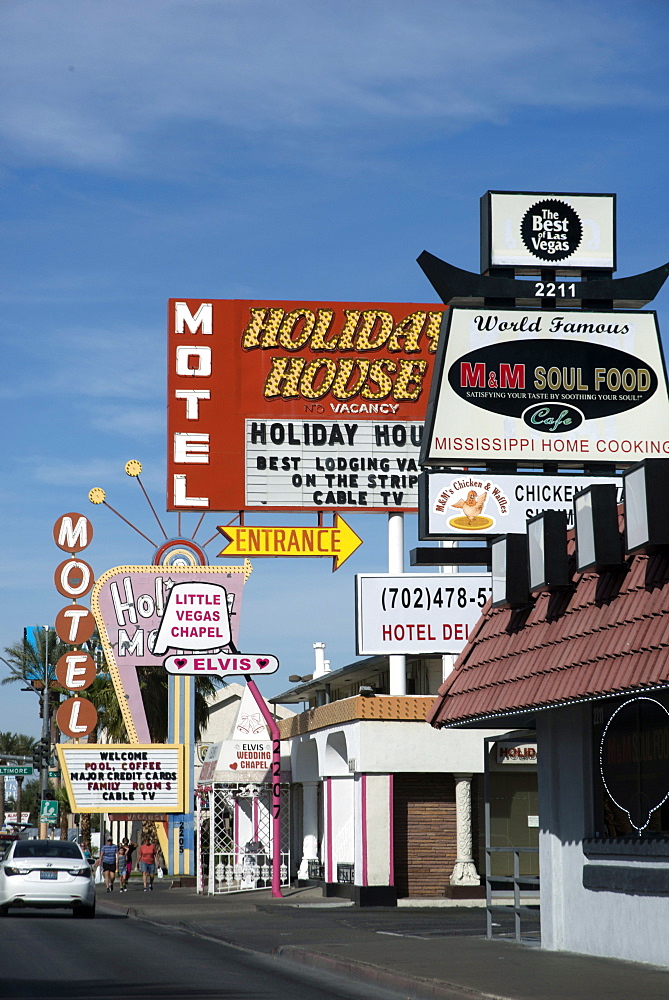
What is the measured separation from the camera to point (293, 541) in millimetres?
34844

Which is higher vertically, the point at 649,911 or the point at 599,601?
the point at 599,601

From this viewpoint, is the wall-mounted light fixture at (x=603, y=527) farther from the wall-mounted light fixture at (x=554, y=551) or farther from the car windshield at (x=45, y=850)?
the car windshield at (x=45, y=850)

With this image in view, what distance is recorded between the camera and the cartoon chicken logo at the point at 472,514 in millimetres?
20891

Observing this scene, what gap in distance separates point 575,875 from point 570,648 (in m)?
2.76

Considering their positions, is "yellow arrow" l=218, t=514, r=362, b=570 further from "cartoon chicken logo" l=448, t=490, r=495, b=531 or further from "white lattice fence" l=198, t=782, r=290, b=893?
"cartoon chicken logo" l=448, t=490, r=495, b=531

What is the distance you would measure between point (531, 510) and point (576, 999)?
1100 centimetres

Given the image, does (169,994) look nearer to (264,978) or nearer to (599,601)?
(264,978)

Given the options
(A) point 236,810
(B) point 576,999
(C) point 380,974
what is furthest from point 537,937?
(A) point 236,810

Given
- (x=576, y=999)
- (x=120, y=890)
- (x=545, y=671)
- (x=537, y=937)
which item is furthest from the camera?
(x=120, y=890)

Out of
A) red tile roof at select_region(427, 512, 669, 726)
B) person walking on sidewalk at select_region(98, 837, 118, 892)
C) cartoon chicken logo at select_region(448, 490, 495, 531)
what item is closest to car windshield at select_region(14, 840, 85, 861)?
cartoon chicken logo at select_region(448, 490, 495, 531)

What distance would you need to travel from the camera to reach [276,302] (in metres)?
36.0

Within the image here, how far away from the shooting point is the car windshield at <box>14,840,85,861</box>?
2597 cm

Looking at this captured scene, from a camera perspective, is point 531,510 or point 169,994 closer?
point 169,994

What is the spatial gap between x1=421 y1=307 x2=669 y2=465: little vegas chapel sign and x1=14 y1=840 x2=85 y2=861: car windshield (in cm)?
1058
